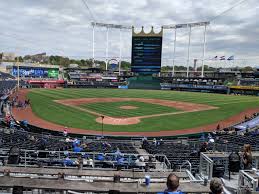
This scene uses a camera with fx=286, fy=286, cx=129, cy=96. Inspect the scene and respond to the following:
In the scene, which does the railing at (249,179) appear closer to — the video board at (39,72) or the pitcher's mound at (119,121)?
the pitcher's mound at (119,121)

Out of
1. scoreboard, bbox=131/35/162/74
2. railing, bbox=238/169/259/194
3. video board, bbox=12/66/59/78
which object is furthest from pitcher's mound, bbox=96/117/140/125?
video board, bbox=12/66/59/78

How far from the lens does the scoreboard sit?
9225 cm

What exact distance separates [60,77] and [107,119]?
90.6 meters

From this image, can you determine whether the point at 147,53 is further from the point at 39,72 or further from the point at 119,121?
the point at 119,121

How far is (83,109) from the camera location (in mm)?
46938

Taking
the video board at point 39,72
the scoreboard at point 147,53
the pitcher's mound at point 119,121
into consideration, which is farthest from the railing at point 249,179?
the video board at point 39,72

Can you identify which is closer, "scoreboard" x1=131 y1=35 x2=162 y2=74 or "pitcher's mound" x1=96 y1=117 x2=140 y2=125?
"pitcher's mound" x1=96 y1=117 x2=140 y2=125

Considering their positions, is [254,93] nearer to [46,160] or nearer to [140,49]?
[140,49]

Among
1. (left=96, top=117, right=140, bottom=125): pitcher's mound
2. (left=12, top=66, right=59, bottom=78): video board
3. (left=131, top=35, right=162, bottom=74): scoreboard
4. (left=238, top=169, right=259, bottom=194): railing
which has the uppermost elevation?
(left=131, top=35, right=162, bottom=74): scoreboard

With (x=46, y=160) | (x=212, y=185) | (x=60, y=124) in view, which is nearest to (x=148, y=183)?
(x=212, y=185)

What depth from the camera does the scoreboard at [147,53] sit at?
9225 cm

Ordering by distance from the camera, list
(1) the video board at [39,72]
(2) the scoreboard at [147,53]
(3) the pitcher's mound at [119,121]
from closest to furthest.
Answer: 1. (3) the pitcher's mound at [119,121]
2. (2) the scoreboard at [147,53]
3. (1) the video board at [39,72]

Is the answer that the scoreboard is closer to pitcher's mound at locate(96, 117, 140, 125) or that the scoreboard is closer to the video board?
the video board

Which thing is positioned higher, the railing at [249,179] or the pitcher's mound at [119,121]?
the railing at [249,179]
